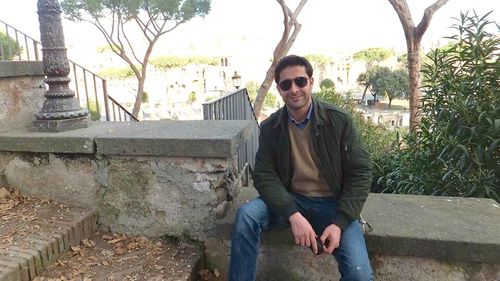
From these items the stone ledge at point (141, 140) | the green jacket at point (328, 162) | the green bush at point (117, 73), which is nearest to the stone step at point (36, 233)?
the stone ledge at point (141, 140)

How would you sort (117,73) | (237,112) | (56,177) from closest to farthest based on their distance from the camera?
(56,177) < (237,112) < (117,73)

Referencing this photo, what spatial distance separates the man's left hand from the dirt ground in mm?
809

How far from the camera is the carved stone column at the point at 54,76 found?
8.46 feet

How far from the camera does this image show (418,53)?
7910 mm

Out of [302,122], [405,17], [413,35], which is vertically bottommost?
[302,122]

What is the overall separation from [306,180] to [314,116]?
35cm

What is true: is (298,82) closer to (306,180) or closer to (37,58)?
(306,180)

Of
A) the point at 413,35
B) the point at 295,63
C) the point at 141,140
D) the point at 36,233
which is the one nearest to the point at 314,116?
the point at 295,63

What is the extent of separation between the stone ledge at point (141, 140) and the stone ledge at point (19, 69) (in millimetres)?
416

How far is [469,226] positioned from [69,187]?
2422 millimetres

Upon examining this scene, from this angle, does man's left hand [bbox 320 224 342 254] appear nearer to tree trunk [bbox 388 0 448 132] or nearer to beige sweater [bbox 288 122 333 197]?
beige sweater [bbox 288 122 333 197]

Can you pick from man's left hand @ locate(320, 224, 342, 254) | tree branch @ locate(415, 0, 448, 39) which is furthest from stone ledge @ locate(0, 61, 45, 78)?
tree branch @ locate(415, 0, 448, 39)

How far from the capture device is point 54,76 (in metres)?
2.65

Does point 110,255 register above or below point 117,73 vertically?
below
